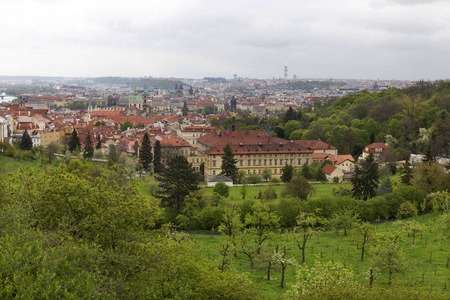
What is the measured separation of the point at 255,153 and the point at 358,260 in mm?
32734

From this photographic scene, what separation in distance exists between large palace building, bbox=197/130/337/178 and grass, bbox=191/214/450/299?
25.5 m

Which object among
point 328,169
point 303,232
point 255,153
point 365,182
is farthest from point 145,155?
point 303,232

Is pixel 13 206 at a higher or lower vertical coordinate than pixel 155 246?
higher

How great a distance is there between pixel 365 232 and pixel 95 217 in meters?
16.4

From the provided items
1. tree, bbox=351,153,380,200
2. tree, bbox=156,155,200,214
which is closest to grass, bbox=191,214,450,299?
tree, bbox=156,155,200,214

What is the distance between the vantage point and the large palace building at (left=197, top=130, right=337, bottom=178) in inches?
2267

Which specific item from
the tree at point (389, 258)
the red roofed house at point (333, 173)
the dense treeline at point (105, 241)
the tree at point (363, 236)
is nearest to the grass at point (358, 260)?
the tree at point (389, 258)

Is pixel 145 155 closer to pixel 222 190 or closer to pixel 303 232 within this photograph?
pixel 222 190

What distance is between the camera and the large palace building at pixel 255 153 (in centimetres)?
5759

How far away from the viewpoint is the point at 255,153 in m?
59.0

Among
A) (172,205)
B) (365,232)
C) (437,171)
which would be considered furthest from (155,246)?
(437,171)

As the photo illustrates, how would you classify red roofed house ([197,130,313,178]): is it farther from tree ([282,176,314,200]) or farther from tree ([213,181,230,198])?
tree ([282,176,314,200])

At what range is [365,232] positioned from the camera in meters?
26.9

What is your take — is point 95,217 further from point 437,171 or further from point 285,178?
point 285,178
